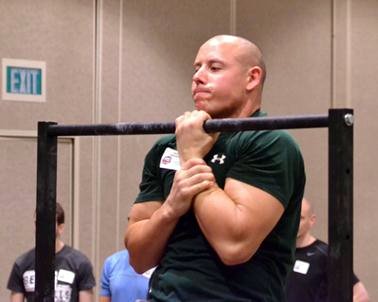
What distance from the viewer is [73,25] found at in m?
6.64

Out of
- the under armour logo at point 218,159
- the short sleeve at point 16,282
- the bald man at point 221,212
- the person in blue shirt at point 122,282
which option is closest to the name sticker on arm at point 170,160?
the bald man at point 221,212

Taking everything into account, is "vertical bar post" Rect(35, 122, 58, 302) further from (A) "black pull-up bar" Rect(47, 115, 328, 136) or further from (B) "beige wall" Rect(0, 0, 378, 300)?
(B) "beige wall" Rect(0, 0, 378, 300)

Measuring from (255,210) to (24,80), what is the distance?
4.74 metres

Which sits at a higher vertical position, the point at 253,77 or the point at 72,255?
the point at 253,77

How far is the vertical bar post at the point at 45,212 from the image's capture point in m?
2.36

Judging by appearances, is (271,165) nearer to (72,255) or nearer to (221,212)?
(221,212)

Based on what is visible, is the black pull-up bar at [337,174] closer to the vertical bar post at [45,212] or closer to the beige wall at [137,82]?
the vertical bar post at [45,212]

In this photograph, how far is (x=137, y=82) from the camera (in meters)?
6.84

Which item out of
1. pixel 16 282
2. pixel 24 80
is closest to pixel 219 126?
pixel 16 282

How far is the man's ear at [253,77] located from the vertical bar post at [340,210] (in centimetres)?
51

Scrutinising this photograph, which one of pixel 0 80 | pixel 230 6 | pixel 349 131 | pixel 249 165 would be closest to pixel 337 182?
pixel 349 131

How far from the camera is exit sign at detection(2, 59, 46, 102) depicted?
21.0 ft

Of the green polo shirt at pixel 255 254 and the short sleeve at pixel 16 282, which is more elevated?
the green polo shirt at pixel 255 254

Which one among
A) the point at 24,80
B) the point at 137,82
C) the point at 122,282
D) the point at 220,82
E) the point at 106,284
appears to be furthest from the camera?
the point at 137,82
